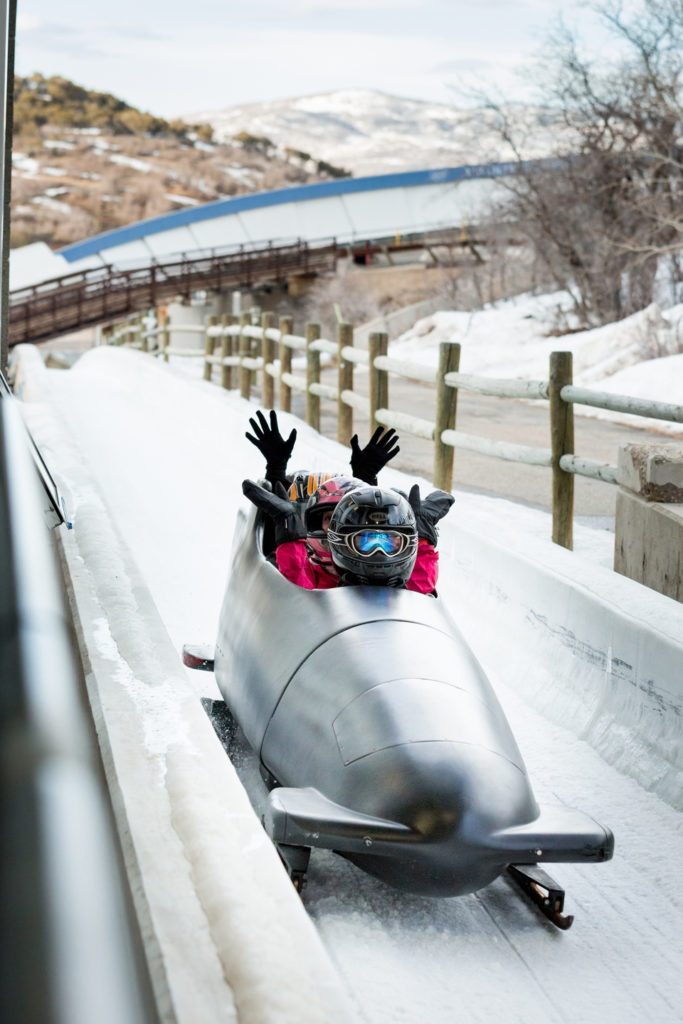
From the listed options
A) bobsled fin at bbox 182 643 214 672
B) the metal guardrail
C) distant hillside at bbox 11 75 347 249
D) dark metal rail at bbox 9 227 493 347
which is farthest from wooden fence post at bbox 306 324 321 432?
distant hillside at bbox 11 75 347 249

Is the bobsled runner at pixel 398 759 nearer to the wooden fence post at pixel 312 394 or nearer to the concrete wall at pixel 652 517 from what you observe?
the concrete wall at pixel 652 517

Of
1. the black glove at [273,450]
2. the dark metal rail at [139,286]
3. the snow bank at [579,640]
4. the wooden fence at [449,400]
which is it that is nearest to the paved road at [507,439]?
the wooden fence at [449,400]

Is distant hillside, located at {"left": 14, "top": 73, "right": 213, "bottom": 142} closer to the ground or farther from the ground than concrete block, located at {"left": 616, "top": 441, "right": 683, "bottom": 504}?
farther from the ground

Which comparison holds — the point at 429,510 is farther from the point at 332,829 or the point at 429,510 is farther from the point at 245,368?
the point at 245,368

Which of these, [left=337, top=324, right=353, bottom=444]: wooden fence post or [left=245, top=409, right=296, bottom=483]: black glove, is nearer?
[left=245, top=409, right=296, bottom=483]: black glove

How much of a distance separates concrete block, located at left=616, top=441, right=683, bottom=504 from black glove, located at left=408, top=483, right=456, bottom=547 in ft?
3.09

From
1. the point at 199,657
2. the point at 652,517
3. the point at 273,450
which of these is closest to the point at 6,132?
the point at 273,450

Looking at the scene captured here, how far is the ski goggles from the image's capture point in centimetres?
241

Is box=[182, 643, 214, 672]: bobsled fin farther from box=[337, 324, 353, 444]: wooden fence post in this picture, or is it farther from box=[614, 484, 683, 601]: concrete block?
box=[337, 324, 353, 444]: wooden fence post

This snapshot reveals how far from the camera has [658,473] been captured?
3.62 m

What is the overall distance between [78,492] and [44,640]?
430 centimetres

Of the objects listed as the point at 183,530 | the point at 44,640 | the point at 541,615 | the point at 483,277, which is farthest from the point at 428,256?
the point at 44,640

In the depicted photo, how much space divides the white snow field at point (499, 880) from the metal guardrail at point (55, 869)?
0.64 meters

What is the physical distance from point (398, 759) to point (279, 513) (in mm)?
991
